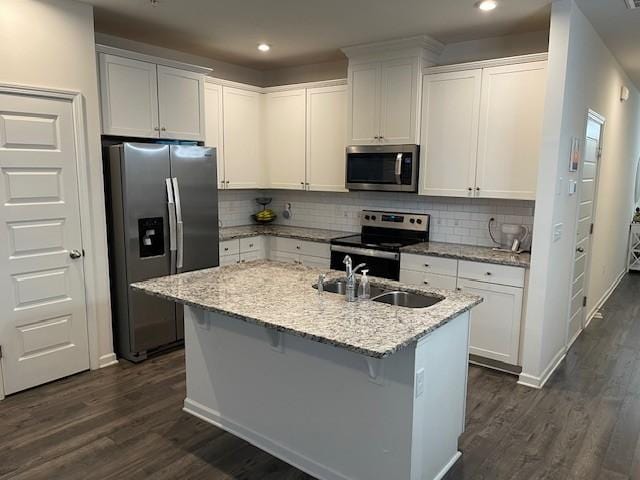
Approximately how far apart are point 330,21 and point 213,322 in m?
2.44

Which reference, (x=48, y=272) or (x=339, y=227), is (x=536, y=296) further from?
(x=48, y=272)

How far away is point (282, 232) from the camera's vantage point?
504 cm

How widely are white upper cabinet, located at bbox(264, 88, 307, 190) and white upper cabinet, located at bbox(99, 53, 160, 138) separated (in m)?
1.50

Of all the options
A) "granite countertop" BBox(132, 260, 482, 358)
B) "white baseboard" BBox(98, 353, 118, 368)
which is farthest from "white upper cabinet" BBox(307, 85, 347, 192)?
"white baseboard" BBox(98, 353, 118, 368)

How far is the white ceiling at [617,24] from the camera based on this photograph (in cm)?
314

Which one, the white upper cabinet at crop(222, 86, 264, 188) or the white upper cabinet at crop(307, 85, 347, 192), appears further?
the white upper cabinet at crop(222, 86, 264, 188)

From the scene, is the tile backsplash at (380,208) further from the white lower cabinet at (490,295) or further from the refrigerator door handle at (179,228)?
the refrigerator door handle at (179,228)

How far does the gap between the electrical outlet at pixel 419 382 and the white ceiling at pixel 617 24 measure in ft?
8.84

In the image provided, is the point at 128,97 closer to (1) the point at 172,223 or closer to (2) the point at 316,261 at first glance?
(1) the point at 172,223

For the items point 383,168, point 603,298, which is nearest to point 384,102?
point 383,168

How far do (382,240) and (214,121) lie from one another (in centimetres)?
204

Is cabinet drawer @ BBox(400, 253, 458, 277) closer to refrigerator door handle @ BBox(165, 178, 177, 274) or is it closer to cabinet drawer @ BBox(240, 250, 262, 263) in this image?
cabinet drawer @ BBox(240, 250, 262, 263)

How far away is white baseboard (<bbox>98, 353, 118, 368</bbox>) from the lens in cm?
370

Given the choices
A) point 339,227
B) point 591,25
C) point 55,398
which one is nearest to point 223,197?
point 339,227
